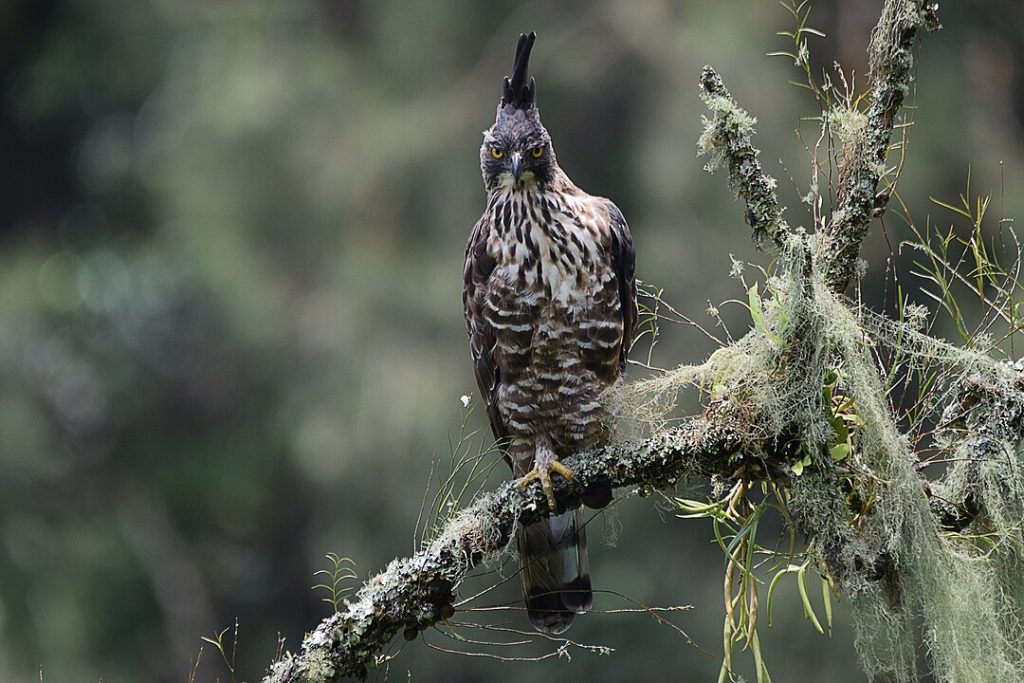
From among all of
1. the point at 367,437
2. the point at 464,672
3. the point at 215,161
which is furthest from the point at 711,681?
the point at 215,161

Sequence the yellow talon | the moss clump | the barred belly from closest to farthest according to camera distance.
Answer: the moss clump < the yellow talon < the barred belly

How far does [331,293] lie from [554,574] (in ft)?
17.6

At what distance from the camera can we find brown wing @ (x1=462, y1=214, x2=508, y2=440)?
3.47m

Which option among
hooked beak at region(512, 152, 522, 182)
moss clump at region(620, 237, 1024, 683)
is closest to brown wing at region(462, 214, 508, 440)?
hooked beak at region(512, 152, 522, 182)

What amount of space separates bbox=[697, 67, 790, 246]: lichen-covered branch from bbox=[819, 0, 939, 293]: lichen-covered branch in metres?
0.11

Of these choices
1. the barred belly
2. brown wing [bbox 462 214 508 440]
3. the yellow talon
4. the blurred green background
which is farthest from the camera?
the blurred green background

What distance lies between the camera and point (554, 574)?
3.48m

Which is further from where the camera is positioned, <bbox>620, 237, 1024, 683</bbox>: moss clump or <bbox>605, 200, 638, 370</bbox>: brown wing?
<bbox>605, 200, 638, 370</bbox>: brown wing

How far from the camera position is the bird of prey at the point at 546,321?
133 inches

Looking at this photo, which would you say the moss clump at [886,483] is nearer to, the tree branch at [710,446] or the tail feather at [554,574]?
the tree branch at [710,446]

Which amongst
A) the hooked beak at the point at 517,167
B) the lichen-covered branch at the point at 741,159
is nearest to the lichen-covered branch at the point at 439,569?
the lichen-covered branch at the point at 741,159

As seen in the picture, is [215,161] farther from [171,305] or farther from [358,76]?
[171,305]

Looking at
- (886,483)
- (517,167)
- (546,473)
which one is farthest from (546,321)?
(886,483)

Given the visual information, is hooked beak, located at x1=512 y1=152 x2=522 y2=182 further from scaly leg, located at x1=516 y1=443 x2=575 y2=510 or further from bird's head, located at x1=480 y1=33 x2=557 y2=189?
scaly leg, located at x1=516 y1=443 x2=575 y2=510
